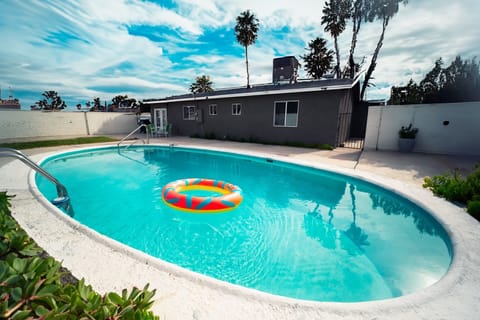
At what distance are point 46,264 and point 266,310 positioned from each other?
4.91 ft

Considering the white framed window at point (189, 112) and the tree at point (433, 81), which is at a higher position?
the tree at point (433, 81)

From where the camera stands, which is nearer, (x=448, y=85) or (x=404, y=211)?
(x=404, y=211)

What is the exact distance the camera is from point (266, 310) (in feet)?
5.22

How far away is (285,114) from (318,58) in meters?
15.5

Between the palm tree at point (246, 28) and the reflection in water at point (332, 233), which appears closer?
the reflection in water at point (332, 233)

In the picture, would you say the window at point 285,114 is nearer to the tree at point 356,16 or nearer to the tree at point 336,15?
the tree at point 356,16

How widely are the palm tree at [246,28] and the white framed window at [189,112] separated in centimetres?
1018

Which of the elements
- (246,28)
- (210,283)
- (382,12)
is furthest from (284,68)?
(210,283)

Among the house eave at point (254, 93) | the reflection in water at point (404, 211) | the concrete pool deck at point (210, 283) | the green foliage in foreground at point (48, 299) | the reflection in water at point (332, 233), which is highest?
the house eave at point (254, 93)

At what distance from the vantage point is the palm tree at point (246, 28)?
19000 millimetres

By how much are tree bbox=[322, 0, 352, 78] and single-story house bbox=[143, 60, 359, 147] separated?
8909mm

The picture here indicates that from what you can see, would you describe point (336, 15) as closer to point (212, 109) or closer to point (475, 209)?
point (212, 109)

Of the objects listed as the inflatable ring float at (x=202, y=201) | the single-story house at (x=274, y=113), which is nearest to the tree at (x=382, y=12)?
the single-story house at (x=274, y=113)

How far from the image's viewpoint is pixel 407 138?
332 inches
